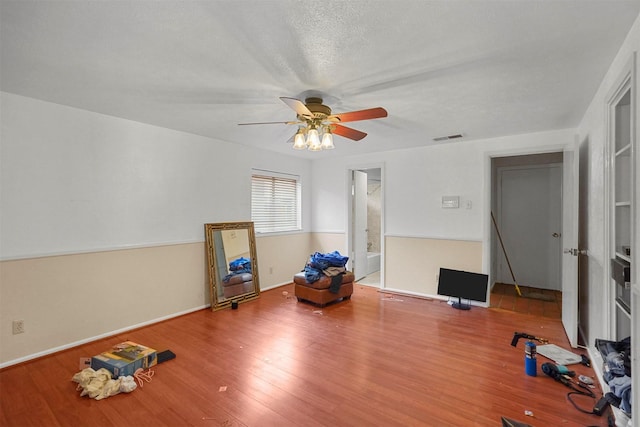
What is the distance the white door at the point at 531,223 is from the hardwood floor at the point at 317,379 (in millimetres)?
1797

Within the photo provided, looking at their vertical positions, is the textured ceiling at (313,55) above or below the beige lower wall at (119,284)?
above

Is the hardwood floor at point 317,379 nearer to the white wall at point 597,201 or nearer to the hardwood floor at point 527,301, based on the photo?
the hardwood floor at point 527,301

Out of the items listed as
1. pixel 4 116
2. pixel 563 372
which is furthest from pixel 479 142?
pixel 4 116

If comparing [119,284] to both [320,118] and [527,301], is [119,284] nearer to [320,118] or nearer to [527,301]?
[320,118]

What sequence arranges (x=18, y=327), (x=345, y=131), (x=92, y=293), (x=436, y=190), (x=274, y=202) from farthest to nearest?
1. (x=274, y=202)
2. (x=436, y=190)
3. (x=92, y=293)
4. (x=345, y=131)
5. (x=18, y=327)

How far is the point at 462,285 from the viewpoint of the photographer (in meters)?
4.13

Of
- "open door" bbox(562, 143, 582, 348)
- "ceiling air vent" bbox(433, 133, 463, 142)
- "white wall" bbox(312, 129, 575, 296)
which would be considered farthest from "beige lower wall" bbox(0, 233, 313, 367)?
"open door" bbox(562, 143, 582, 348)

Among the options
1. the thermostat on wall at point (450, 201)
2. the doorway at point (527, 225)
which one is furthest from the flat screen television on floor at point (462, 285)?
the thermostat on wall at point (450, 201)

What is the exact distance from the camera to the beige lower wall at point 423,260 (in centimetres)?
427

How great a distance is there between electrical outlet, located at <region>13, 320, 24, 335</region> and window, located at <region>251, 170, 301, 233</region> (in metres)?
2.84

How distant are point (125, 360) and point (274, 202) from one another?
129 inches

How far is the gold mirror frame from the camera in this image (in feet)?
13.5

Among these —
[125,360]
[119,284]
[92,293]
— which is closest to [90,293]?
[92,293]

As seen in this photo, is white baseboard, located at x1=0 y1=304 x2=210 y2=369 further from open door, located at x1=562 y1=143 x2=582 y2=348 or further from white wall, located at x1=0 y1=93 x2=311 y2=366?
open door, located at x1=562 y1=143 x2=582 y2=348
